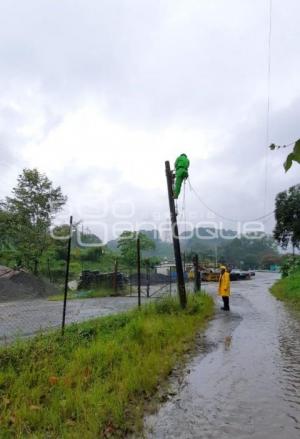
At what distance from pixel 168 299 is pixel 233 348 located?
4.17 metres

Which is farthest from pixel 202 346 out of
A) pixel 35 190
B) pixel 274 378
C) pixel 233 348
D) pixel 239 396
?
pixel 35 190

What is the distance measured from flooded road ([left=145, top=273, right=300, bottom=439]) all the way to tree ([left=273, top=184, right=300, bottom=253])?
82.0ft

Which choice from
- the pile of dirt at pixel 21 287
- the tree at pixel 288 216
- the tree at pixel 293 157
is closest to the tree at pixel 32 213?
the pile of dirt at pixel 21 287

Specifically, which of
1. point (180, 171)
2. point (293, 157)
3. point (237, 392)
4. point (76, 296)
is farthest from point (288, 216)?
point (293, 157)

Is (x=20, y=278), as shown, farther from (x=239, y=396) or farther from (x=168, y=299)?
(x=239, y=396)

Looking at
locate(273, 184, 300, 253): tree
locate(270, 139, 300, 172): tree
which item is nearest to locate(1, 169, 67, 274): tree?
locate(273, 184, 300, 253): tree

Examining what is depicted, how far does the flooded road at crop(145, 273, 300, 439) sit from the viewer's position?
452cm

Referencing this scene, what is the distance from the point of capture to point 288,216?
111 feet

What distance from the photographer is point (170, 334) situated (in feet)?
29.7

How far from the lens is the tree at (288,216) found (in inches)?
1313

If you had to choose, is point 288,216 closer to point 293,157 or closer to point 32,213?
point 32,213

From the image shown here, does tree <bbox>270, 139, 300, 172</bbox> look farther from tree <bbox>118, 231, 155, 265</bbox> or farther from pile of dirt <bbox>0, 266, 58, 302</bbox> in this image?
tree <bbox>118, 231, 155, 265</bbox>

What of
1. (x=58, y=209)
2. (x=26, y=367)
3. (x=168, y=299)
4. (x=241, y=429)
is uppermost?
(x=58, y=209)

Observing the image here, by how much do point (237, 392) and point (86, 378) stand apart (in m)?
2.17
